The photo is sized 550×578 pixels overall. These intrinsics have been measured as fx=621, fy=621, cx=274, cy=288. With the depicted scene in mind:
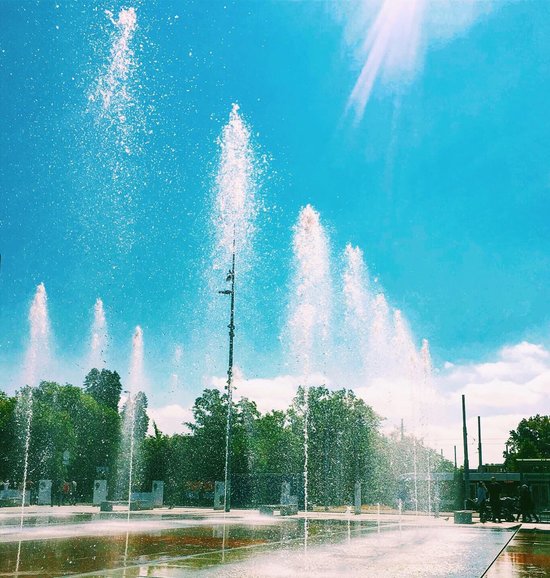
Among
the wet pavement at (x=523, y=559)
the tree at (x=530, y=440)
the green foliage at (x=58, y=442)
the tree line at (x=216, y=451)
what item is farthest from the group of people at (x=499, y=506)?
the tree at (x=530, y=440)

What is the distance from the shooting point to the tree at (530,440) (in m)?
85.8

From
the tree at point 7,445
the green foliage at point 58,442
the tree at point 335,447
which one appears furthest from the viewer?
the tree at point 335,447

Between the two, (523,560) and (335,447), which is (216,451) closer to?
(335,447)

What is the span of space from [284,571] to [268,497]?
37.7 m

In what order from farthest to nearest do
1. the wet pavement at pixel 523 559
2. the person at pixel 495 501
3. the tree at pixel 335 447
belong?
the tree at pixel 335 447, the person at pixel 495 501, the wet pavement at pixel 523 559

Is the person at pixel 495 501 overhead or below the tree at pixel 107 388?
below

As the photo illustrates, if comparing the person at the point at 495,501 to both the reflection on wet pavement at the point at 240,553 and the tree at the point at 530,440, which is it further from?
the tree at the point at 530,440

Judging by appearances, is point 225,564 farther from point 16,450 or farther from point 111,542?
point 16,450

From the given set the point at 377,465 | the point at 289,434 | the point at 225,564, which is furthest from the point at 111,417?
the point at 225,564

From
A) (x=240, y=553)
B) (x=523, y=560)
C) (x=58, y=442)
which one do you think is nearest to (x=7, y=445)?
(x=58, y=442)

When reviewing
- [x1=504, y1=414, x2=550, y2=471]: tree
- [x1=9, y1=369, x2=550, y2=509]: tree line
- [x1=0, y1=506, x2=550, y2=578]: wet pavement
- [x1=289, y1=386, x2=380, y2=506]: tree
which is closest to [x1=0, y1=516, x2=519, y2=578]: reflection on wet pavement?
[x1=0, y1=506, x2=550, y2=578]: wet pavement

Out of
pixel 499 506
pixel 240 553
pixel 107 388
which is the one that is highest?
pixel 107 388

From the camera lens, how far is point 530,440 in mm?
91500

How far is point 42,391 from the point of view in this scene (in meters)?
66.0
